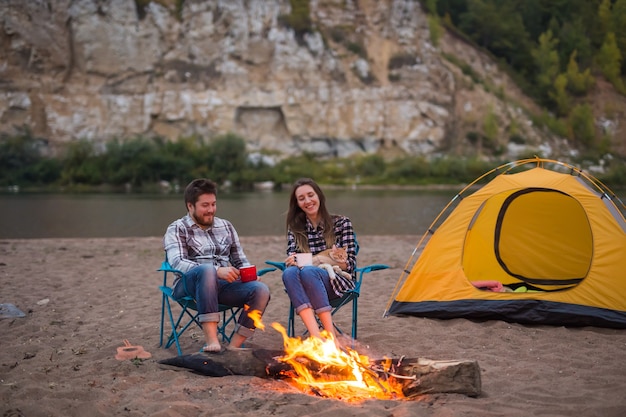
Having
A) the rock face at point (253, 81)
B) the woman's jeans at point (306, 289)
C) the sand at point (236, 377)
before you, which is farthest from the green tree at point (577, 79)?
the woman's jeans at point (306, 289)

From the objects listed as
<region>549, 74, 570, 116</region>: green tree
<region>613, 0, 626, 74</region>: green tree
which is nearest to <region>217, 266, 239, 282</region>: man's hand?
<region>613, 0, 626, 74</region>: green tree

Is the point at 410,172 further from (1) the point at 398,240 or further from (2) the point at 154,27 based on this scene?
(1) the point at 398,240

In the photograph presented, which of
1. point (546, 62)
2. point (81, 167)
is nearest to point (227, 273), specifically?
point (81, 167)

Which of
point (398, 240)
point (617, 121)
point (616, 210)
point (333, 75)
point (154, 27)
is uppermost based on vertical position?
point (154, 27)

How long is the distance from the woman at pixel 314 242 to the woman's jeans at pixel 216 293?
0.21 meters

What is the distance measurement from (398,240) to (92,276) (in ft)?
20.8

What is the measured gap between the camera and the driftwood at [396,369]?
3.11 meters

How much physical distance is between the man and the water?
853cm

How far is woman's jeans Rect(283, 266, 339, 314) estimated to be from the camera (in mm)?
3596

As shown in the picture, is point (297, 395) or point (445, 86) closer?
point (297, 395)

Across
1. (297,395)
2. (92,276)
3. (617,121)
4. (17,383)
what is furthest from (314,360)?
(617,121)

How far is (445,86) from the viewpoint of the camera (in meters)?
42.7

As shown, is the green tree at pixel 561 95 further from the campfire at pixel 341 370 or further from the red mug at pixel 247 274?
the campfire at pixel 341 370

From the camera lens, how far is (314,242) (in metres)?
4.07
